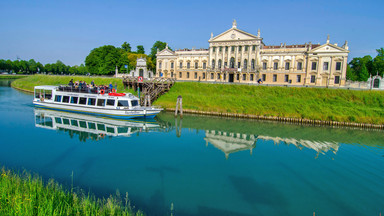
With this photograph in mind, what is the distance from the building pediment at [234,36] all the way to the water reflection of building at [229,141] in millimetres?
32441

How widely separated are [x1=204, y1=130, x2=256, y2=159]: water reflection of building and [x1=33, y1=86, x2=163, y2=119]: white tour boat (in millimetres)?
9362

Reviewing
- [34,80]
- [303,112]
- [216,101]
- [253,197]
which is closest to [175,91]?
[216,101]

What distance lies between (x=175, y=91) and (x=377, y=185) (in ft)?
114

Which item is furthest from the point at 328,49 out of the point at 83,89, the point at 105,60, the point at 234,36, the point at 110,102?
the point at 105,60

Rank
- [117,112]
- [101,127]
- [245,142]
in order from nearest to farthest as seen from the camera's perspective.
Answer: [245,142] → [101,127] → [117,112]

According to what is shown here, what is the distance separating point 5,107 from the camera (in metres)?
35.3

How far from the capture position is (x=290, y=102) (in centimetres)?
3547

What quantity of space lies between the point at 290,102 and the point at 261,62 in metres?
19.5

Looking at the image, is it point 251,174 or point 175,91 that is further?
point 175,91

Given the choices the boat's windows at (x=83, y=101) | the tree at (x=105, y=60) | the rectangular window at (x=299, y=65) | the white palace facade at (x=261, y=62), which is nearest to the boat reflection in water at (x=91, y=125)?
the boat's windows at (x=83, y=101)

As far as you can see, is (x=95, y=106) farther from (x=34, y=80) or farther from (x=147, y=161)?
(x=34, y=80)

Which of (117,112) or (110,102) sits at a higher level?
(110,102)

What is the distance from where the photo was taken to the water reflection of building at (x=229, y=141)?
69.2 feet

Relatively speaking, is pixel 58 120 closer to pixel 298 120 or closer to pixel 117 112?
pixel 117 112
